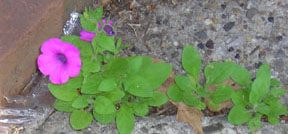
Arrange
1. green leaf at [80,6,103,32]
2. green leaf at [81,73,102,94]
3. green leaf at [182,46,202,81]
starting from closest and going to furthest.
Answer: green leaf at [80,6,103,32] < green leaf at [81,73,102,94] < green leaf at [182,46,202,81]

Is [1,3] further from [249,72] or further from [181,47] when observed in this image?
[249,72]

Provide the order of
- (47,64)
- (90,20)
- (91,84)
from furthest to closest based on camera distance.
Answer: (91,84), (47,64), (90,20)

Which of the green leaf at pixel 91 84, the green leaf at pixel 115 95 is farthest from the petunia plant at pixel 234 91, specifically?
the green leaf at pixel 91 84

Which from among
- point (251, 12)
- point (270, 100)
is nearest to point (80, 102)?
point (270, 100)

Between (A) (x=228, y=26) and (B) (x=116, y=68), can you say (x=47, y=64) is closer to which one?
(B) (x=116, y=68)

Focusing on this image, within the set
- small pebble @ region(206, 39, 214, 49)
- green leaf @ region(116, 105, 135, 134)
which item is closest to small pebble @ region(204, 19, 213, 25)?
small pebble @ region(206, 39, 214, 49)

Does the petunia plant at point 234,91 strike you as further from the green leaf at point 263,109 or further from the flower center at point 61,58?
the flower center at point 61,58

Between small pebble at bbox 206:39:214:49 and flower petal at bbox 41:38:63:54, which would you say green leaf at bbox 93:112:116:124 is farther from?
small pebble at bbox 206:39:214:49

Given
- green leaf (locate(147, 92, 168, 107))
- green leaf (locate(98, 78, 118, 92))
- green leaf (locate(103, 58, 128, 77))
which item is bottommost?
green leaf (locate(147, 92, 168, 107))
